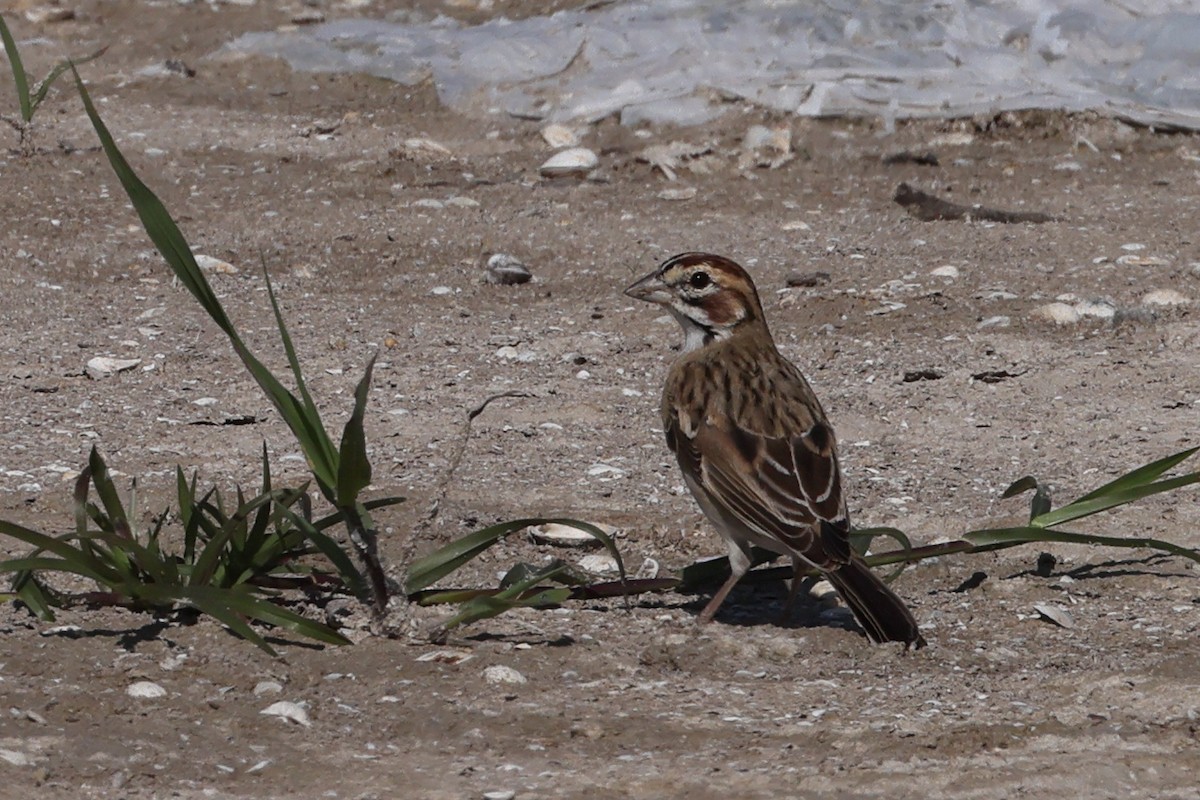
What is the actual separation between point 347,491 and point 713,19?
7742 mm

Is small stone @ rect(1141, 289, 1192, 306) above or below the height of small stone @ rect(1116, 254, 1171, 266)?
above

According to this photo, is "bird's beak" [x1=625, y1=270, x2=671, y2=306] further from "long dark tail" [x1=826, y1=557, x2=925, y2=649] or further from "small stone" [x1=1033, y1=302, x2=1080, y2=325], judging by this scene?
"small stone" [x1=1033, y1=302, x2=1080, y2=325]

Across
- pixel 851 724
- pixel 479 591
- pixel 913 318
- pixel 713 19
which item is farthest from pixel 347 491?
pixel 713 19

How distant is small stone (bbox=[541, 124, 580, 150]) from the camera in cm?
1049

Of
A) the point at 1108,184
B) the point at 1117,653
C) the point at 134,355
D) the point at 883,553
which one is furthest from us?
the point at 1108,184

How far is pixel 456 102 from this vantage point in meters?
11.1

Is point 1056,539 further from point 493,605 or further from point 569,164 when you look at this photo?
point 569,164

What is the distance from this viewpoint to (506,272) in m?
8.28

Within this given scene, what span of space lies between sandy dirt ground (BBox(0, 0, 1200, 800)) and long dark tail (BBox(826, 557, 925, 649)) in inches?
1.8

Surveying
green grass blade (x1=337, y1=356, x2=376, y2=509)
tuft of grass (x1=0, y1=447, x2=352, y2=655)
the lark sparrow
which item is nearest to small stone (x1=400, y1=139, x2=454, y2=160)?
the lark sparrow

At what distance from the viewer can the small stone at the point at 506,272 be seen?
830cm

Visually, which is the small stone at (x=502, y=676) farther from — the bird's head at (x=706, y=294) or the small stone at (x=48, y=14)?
the small stone at (x=48, y=14)

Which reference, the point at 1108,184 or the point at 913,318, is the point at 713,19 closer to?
the point at 1108,184

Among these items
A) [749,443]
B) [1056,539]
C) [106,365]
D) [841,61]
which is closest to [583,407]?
[106,365]
